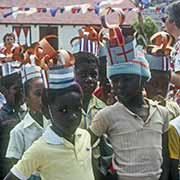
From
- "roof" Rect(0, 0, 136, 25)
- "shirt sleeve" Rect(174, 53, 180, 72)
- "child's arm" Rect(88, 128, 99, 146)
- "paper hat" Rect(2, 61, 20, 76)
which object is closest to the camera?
"child's arm" Rect(88, 128, 99, 146)

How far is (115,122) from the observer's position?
139 inches

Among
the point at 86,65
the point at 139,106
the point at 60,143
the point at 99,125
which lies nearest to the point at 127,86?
the point at 139,106

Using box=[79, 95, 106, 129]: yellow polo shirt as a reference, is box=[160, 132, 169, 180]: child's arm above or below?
below

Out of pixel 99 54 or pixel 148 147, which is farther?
pixel 99 54

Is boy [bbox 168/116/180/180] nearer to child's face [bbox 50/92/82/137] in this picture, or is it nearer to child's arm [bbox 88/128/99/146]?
child's arm [bbox 88/128/99/146]

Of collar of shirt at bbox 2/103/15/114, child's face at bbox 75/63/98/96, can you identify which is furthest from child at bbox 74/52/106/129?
collar of shirt at bbox 2/103/15/114

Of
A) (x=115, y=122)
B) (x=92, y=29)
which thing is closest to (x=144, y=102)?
(x=115, y=122)

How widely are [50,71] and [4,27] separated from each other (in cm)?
2714

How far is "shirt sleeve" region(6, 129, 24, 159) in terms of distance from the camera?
3.80m

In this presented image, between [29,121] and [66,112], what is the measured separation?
720 mm

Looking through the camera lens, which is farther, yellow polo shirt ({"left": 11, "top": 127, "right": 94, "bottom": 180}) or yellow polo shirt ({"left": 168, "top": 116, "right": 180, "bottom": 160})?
yellow polo shirt ({"left": 168, "top": 116, "right": 180, "bottom": 160})

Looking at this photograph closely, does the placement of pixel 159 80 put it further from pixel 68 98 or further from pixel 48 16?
pixel 48 16

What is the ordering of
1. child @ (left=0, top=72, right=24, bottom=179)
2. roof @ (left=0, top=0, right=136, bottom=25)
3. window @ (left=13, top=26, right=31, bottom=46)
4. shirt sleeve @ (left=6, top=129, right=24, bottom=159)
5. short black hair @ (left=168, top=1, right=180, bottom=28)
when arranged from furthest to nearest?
roof @ (left=0, top=0, right=136, bottom=25) < window @ (left=13, top=26, right=31, bottom=46) < short black hair @ (left=168, top=1, right=180, bottom=28) < child @ (left=0, top=72, right=24, bottom=179) < shirt sleeve @ (left=6, top=129, right=24, bottom=159)

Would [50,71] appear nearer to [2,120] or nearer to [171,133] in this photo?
[171,133]
